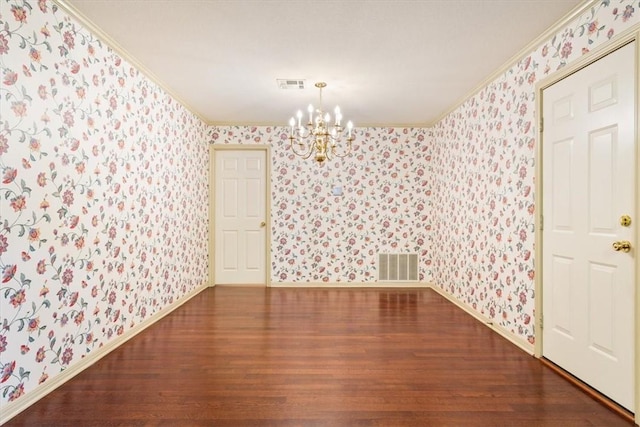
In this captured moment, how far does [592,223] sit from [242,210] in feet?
13.7

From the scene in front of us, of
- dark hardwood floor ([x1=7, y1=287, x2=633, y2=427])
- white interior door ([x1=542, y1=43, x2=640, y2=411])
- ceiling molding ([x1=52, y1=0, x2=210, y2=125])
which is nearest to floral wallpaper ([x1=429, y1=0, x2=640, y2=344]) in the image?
white interior door ([x1=542, y1=43, x2=640, y2=411])

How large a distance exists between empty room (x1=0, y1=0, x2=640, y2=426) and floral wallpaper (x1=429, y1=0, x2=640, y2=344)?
21mm

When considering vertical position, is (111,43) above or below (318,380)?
above

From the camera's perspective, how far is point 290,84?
3.51m

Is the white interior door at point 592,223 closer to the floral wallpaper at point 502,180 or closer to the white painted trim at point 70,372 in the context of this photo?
the floral wallpaper at point 502,180

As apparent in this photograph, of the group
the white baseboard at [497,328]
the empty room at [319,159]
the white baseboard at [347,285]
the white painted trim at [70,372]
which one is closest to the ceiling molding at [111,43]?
the empty room at [319,159]

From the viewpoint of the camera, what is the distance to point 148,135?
332 centimetres

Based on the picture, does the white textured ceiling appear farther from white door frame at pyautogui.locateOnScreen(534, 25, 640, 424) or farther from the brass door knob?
the brass door knob

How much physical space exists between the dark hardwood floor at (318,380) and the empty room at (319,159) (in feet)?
0.06

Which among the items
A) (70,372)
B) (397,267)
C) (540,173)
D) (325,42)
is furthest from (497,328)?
(70,372)

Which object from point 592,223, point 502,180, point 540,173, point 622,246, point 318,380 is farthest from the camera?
point 502,180

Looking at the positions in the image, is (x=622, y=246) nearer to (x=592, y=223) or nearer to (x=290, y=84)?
(x=592, y=223)

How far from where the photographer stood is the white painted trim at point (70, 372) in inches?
72.8

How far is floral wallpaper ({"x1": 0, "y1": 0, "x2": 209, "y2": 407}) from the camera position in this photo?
72.7 inches
